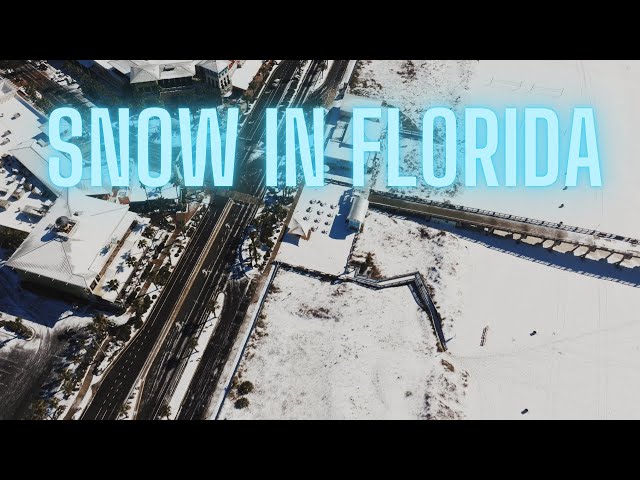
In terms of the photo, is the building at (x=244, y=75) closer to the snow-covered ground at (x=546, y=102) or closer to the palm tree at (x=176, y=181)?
the snow-covered ground at (x=546, y=102)

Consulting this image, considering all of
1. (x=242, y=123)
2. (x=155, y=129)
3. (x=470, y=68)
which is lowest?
(x=155, y=129)

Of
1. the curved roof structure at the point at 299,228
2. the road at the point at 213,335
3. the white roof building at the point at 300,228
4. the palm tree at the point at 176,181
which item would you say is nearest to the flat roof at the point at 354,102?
the road at the point at 213,335

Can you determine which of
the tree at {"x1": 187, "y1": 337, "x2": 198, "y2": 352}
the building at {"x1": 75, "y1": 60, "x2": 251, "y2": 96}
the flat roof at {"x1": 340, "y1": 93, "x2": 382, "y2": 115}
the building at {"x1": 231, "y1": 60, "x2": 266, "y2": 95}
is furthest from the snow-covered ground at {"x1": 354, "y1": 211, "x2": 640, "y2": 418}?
the building at {"x1": 75, "y1": 60, "x2": 251, "y2": 96}

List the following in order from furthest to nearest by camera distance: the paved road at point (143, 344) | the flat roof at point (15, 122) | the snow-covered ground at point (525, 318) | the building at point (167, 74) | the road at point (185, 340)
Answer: the building at point (167, 74) → the flat roof at point (15, 122) → the snow-covered ground at point (525, 318) → the road at point (185, 340) → the paved road at point (143, 344)

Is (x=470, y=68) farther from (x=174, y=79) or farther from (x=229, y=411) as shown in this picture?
(x=229, y=411)

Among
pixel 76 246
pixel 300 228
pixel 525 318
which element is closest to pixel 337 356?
pixel 300 228

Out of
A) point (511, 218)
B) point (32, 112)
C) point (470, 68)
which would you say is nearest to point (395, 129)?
point (511, 218)

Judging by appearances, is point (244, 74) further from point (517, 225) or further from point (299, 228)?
point (517, 225)
